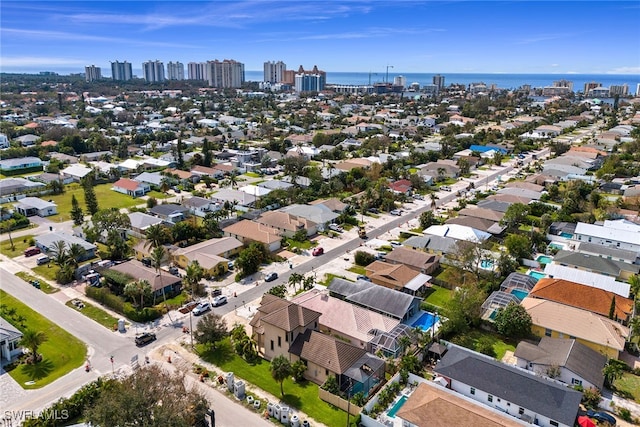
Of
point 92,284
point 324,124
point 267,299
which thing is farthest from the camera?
point 324,124

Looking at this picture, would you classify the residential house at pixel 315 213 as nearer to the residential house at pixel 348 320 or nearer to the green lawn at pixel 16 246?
the residential house at pixel 348 320

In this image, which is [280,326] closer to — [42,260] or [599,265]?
[42,260]

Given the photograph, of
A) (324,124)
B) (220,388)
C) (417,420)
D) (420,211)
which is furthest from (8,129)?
(417,420)

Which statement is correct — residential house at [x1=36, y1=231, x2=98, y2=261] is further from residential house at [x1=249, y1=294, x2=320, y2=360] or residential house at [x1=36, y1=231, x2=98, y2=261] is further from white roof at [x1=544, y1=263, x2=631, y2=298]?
white roof at [x1=544, y1=263, x2=631, y2=298]

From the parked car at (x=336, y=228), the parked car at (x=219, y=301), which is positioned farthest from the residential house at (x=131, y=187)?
the parked car at (x=219, y=301)

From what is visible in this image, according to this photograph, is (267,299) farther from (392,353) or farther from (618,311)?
(618,311)

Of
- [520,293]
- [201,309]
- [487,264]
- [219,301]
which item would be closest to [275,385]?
[201,309]

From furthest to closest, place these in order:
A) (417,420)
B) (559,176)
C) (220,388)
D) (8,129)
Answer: (8,129), (559,176), (220,388), (417,420)
